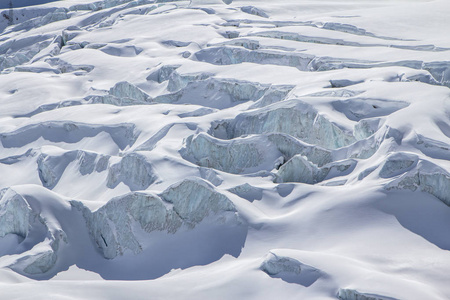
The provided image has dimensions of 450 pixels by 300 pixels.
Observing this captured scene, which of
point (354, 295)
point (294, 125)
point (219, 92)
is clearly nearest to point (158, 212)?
point (354, 295)

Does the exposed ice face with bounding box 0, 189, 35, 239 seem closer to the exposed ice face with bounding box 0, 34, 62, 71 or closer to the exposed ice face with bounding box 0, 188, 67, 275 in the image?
the exposed ice face with bounding box 0, 188, 67, 275

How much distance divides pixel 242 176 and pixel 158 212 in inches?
60.3

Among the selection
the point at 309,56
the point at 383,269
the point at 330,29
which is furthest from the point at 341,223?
the point at 330,29

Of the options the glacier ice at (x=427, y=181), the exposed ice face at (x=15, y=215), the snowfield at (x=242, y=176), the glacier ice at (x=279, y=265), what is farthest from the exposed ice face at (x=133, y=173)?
the glacier ice at (x=427, y=181)

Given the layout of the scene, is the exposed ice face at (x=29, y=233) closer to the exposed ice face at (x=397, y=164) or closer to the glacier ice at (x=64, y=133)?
the glacier ice at (x=64, y=133)

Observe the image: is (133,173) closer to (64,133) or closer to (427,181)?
(64,133)

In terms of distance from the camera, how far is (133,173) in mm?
8734

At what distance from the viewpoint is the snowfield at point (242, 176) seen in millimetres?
5777

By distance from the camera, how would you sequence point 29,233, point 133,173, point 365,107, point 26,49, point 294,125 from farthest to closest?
1. point 26,49
2. point 294,125
3. point 365,107
4. point 133,173
5. point 29,233

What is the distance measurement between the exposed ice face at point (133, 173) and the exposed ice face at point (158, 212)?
1.03 meters

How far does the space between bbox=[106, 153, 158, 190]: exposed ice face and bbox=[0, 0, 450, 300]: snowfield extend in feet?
0.10

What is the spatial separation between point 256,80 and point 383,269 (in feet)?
25.3

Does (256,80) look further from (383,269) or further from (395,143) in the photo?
(383,269)

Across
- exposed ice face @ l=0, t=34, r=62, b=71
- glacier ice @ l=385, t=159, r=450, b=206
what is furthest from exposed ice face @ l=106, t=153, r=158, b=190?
exposed ice face @ l=0, t=34, r=62, b=71
